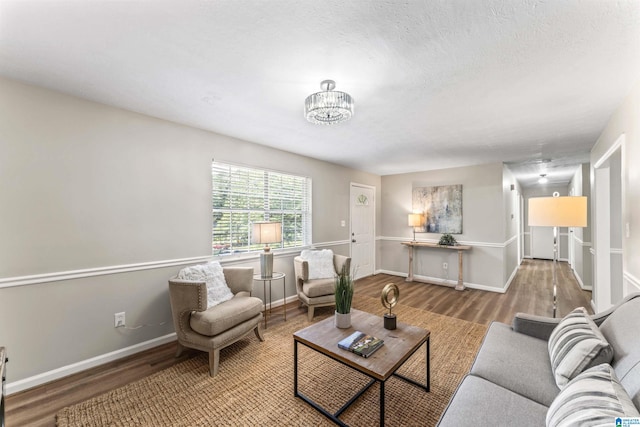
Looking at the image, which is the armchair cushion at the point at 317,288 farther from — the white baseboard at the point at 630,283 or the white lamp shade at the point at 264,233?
the white baseboard at the point at 630,283

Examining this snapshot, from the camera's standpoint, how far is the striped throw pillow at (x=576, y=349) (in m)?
1.21

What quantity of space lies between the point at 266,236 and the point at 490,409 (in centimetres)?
245

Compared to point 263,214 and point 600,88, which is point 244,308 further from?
point 600,88

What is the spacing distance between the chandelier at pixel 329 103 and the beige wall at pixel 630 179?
2.24 meters

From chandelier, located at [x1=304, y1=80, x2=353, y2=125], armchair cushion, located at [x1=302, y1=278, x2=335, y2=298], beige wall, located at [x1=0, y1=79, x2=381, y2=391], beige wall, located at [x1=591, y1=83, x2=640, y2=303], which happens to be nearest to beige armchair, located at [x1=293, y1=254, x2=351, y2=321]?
armchair cushion, located at [x1=302, y1=278, x2=335, y2=298]

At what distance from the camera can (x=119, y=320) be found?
2455 millimetres

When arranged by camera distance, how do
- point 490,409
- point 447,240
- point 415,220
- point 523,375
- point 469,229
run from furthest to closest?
point 415,220 < point 447,240 < point 469,229 < point 523,375 < point 490,409

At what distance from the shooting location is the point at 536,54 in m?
1.66

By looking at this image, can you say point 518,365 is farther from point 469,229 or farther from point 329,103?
point 469,229

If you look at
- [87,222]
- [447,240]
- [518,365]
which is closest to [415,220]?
[447,240]

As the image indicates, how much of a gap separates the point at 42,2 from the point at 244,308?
2.40 m

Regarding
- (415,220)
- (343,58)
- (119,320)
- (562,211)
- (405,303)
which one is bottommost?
(405,303)

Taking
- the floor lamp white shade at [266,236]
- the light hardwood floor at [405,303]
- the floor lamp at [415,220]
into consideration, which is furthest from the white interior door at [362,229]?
the floor lamp white shade at [266,236]

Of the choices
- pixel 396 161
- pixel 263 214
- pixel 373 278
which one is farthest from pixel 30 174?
pixel 373 278
